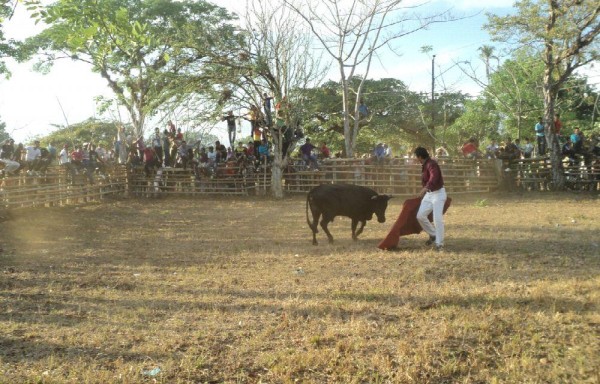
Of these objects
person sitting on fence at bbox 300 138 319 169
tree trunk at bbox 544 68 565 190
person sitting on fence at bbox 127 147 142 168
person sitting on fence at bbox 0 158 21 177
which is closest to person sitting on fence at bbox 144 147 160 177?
person sitting on fence at bbox 127 147 142 168

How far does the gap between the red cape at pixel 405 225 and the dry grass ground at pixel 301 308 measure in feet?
0.84

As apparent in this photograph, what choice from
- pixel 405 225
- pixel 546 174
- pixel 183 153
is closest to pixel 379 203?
pixel 405 225

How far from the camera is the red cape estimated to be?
8992mm

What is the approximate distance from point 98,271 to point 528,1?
15.9 meters

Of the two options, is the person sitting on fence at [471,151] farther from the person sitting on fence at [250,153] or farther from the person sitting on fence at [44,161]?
the person sitting on fence at [44,161]

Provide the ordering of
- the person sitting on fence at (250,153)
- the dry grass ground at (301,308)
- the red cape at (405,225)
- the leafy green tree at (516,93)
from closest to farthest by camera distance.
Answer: the dry grass ground at (301,308)
the red cape at (405,225)
the person sitting on fence at (250,153)
the leafy green tree at (516,93)

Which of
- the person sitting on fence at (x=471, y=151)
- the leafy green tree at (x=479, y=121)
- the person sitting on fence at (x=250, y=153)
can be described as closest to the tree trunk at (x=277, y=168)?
the person sitting on fence at (x=250, y=153)

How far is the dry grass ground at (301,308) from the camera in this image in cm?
441

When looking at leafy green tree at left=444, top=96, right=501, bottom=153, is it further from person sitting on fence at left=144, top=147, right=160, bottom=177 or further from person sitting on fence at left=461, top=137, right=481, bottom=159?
person sitting on fence at left=144, top=147, right=160, bottom=177

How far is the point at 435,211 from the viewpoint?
867 cm

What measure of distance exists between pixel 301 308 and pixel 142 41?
10.5 feet

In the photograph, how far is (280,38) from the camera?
61.9 ft

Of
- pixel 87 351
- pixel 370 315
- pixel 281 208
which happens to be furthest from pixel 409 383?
pixel 281 208

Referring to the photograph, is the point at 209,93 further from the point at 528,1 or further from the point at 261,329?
the point at 261,329
